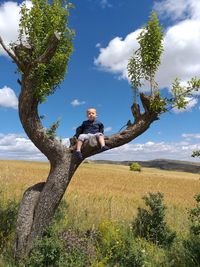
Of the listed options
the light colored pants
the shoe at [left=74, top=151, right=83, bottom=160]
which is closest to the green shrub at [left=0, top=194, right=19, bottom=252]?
the shoe at [left=74, top=151, right=83, bottom=160]

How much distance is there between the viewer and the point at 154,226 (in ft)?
41.4

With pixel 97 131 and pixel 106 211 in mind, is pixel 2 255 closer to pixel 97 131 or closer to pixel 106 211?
pixel 97 131

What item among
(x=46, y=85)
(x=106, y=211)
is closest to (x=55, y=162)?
(x=46, y=85)

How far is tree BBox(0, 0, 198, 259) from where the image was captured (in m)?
9.94

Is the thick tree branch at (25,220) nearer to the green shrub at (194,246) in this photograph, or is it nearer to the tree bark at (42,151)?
the tree bark at (42,151)

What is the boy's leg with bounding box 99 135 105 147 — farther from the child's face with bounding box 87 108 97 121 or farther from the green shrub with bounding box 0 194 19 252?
the green shrub with bounding box 0 194 19 252

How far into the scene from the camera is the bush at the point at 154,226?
1225 cm

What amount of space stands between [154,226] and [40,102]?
5.33m

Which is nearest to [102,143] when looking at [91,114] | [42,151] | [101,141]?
[101,141]

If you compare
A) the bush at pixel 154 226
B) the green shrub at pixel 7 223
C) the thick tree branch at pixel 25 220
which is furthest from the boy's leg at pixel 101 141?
the green shrub at pixel 7 223

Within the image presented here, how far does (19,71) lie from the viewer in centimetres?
1065

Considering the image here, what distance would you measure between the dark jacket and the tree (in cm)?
38

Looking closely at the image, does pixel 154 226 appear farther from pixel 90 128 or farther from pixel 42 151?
pixel 42 151

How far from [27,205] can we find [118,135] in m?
2.92
